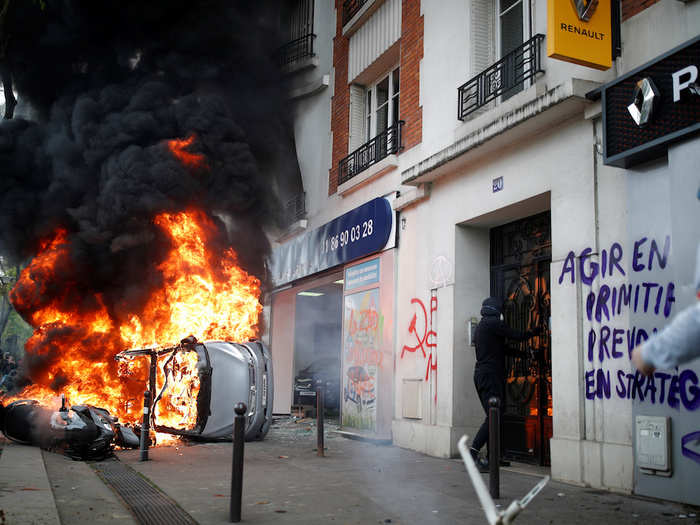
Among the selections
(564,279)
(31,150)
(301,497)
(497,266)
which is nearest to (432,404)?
(497,266)

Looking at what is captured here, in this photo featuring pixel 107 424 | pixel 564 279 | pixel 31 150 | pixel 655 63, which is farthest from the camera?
pixel 31 150

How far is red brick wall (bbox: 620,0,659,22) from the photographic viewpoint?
19.7 ft

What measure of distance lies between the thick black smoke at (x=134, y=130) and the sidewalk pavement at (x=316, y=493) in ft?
17.8

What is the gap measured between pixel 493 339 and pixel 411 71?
197 inches

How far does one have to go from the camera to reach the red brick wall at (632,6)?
6.00 meters

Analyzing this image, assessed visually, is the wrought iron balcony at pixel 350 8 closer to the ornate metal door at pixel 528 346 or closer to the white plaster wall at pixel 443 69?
the white plaster wall at pixel 443 69

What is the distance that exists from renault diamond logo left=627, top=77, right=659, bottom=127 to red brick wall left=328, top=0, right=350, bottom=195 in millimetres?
7189

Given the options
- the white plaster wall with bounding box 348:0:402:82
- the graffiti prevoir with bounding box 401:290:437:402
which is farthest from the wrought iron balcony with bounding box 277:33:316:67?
the graffiti prevoir with bounding box 401:290:437:402

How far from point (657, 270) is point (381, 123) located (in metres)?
7.05

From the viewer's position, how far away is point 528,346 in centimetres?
782

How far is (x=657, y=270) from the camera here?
218 inches

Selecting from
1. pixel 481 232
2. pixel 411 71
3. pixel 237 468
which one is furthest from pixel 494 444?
pixel 411 71

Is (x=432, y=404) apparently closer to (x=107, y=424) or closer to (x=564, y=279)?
(x=564, y=279)

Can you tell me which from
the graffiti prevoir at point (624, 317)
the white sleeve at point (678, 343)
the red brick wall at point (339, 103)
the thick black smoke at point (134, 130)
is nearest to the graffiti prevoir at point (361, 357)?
the red brick wall at point (339, 103)
